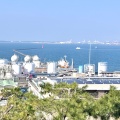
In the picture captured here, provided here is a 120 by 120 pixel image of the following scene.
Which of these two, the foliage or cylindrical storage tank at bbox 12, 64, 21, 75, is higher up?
the foliage

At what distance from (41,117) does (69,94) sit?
10.7 ft

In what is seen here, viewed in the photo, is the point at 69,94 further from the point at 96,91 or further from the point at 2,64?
the point at 2,64

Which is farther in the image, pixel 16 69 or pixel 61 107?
pixel 16 69

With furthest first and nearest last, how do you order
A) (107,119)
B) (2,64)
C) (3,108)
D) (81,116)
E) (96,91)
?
1. (2,64)
2. (96,91)
3. (107,119)
4. (81,116)
5. (3,108)

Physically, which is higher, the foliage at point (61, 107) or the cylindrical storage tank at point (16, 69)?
the foliage at point (61, 107)

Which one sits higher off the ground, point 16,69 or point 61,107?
point 61,107

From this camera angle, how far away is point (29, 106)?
2111 centimetres

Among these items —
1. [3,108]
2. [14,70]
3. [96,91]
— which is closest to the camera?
[3,108]

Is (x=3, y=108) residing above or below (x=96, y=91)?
above

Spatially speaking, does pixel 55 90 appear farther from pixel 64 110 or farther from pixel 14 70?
pixel 14 70

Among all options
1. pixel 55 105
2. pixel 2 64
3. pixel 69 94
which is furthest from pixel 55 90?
pixel 2 64

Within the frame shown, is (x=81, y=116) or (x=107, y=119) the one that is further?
(x=107, y=119)

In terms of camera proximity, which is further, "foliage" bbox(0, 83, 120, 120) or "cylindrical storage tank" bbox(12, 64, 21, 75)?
"cylindrical storage tank" bbox(12, 64, 21, 75)

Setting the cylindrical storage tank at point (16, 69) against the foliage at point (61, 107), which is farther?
the cylindrical storage tank at point (16, 69)
